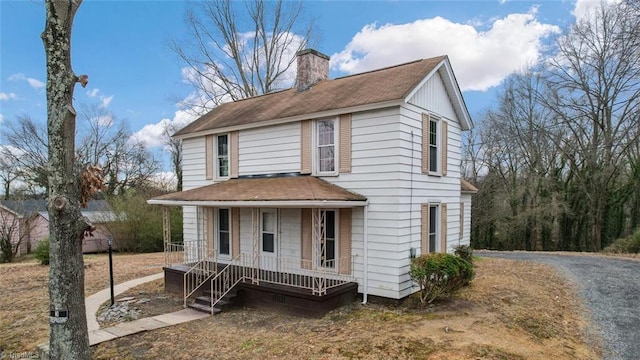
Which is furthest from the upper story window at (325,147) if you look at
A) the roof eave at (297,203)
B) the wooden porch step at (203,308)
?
the wooden porch step at (203,308)

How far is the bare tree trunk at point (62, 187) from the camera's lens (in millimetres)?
5250

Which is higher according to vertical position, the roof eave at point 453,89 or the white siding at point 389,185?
the roof eave at point 453,89

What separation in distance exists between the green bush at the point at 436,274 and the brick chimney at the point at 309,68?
6.89m

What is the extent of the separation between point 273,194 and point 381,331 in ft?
12.9

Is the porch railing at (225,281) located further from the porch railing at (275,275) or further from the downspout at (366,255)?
the downspout at (366,255)

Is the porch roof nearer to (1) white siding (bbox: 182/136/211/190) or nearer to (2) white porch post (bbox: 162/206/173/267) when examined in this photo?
(2) white porch post (bbox: 162/206/173/267)

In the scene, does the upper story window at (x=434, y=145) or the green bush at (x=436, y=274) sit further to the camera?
the upper story window at (x=434, y=145)

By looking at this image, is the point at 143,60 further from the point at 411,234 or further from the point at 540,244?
the point at 540,244

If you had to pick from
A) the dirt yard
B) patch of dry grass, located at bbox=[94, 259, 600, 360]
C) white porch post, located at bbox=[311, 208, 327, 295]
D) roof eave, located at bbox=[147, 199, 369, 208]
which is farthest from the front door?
patch of dry grass, located at bbox=[94, 259, 600, 360]

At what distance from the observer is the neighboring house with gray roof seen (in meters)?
21.1

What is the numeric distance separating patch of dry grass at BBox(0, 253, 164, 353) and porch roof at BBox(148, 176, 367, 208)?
3930 mm

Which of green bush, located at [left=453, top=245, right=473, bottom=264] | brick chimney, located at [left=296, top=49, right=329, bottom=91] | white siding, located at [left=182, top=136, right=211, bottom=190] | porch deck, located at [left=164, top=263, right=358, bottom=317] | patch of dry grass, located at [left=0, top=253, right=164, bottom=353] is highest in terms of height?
brick chimney, located at [left=296, top=49, right=329, bottom=91]

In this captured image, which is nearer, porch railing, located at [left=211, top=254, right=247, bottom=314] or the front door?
porch railing, located at [left=211, top=254, right=247, bottom=314]

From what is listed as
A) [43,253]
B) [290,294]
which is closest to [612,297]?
[290,294]
